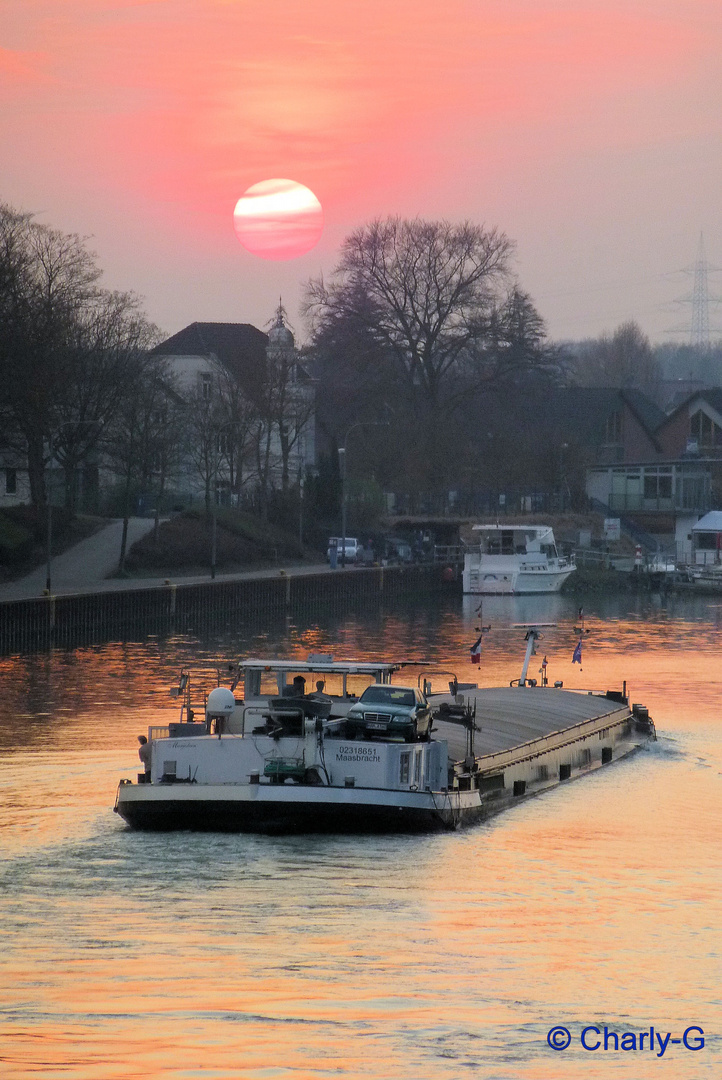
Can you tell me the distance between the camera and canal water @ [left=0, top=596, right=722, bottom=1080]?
1716 cm

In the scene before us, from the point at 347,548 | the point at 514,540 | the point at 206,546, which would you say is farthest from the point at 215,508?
the point at 514,540

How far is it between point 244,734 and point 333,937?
7.11 metres

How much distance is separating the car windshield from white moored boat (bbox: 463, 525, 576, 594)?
70.8 metres

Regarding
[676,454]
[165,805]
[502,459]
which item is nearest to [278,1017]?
[165,805]

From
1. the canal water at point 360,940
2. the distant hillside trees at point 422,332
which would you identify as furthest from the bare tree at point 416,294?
the canal water at point 360,940

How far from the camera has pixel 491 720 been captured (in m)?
36.3

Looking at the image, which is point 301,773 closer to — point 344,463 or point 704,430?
point 344,463

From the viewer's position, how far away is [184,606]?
73.6 m

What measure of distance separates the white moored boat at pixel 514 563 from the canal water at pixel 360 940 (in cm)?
6291

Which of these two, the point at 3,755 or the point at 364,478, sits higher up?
the point at 364,478

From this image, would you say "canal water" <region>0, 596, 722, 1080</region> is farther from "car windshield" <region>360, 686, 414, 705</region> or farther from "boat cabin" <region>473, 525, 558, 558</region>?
"boat cabin" <region>473, 525, 558, 558</region>

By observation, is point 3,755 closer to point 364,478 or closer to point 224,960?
point 224,960

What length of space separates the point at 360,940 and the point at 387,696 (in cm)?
778

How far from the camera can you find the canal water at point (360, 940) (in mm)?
17156
